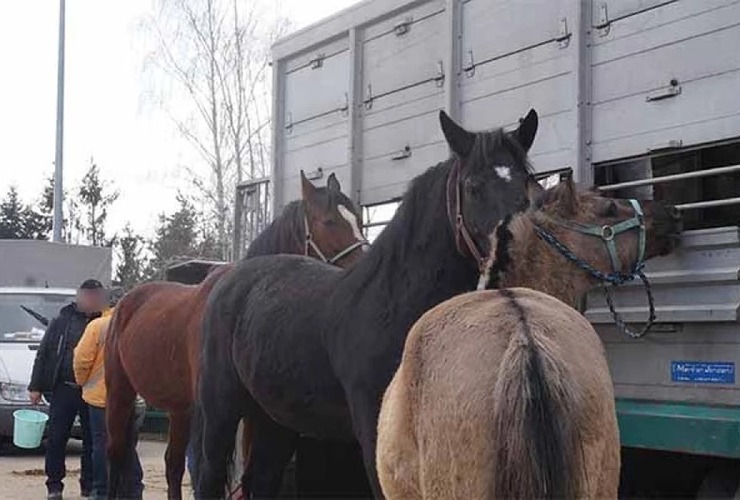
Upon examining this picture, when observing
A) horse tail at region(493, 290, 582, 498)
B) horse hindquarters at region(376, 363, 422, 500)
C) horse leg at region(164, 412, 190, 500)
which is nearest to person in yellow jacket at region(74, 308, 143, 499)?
horse leg at region(164, 412, 190, 500)

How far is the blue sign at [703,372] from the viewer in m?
4.21

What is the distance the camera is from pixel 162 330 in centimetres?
743

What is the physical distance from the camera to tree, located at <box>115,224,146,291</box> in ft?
126

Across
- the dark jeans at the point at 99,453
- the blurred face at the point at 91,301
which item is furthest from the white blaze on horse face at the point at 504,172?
the blurred face at the point at 91,301

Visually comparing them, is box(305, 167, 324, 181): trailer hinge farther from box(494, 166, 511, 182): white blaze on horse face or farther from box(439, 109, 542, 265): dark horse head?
box(494, 166, 511, 182): white blaze on horse face

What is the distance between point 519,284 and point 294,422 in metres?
1.83

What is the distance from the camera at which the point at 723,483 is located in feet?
14.1

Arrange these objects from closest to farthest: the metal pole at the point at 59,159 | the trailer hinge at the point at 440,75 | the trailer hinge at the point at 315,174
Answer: the trailer hinge at the point at 440,75, the trailer hinge at the point at 315,174, the metal pole at the point at 59,159

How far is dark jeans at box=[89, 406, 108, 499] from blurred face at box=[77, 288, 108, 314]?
98 centimetres

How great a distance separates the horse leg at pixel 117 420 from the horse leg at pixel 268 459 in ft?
6.92

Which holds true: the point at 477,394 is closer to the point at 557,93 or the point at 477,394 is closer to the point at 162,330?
the point at 557,93

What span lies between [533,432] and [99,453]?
7188 mm

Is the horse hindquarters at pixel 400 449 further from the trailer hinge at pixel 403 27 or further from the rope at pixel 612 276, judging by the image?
the trailer hinge at pixel 403 27

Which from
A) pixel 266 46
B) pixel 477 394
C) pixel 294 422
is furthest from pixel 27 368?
pixel 266 46
